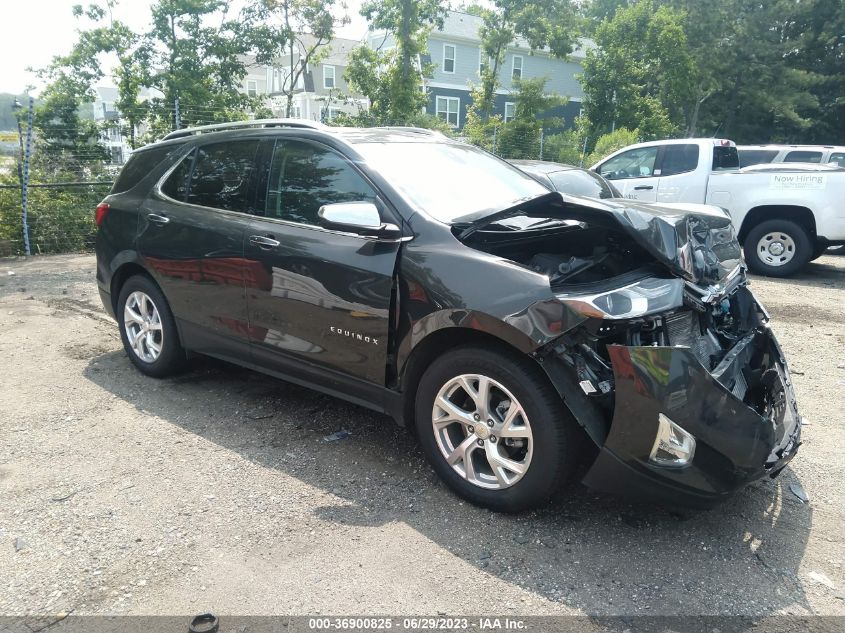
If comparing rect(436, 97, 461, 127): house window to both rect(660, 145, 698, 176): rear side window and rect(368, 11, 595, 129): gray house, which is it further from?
rect(660, 145, 698, 176): rear side window

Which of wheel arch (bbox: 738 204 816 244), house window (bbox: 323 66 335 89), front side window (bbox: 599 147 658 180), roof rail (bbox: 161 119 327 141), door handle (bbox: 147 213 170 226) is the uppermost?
house window (bbox: 323 66 335 89)

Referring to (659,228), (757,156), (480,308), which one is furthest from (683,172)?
(480,308)

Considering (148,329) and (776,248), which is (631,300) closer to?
(148,329)

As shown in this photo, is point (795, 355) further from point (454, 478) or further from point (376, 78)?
point (376, 78)

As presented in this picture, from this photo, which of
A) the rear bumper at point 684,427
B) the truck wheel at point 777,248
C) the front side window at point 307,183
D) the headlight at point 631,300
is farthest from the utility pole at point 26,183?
the truck wheel at point 777,248

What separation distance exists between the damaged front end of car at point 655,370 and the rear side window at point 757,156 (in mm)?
12342

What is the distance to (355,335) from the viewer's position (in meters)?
3.51

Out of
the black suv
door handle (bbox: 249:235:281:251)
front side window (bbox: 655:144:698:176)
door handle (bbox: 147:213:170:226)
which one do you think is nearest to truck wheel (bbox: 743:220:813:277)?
front side window (bbox: 655:144:698:176)

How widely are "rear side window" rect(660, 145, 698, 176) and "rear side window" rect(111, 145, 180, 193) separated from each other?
8.47 m

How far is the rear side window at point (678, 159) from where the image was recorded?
1061 cm

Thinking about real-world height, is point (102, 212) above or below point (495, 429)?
above

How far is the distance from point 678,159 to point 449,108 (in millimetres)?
26548

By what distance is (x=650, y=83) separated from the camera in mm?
30516

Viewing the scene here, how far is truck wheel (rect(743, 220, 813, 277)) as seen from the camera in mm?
9352
